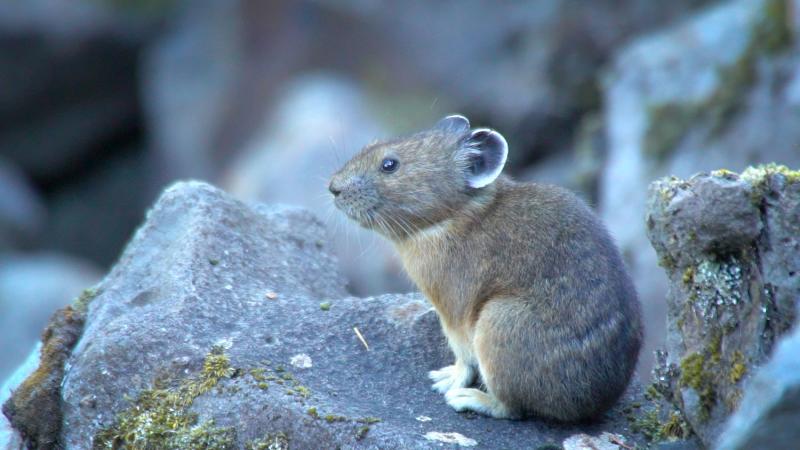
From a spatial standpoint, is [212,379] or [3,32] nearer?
[212,379]

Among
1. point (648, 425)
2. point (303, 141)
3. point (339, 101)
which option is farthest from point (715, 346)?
point (339, 101)

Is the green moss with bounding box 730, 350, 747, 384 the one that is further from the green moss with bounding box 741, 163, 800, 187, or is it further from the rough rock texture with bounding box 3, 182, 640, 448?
the rough rock texture with bounding box 3, 182, 640, 448

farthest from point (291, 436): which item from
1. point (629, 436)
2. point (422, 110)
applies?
point (422, 110)

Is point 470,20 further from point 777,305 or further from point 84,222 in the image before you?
point 777,305

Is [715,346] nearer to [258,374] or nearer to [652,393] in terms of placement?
[652,393]

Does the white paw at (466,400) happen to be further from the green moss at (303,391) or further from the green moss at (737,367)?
the green moss at (737,367)

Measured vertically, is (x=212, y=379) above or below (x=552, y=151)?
below

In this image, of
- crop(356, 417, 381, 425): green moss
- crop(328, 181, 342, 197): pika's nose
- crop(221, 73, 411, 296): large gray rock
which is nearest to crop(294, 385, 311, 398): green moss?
crop(356, 417, 381, 425): green moss
